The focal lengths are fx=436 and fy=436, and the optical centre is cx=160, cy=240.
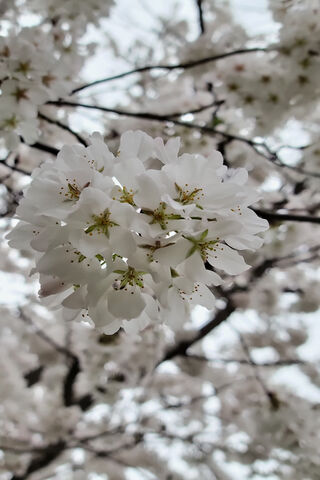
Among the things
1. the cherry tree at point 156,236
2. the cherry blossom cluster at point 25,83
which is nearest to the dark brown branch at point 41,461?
the cherry tree at point 156,236

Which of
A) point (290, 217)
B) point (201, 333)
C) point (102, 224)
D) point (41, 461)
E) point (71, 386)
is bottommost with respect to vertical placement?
point (41, 461)

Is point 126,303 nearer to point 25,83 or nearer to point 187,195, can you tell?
point 187,195

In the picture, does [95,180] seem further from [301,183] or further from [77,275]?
[301,183]

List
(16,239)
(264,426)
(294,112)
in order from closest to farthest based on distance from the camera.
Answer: (16,239), (294,112), (264,426)

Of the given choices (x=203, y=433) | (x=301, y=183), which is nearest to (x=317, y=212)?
(x=301, y=183)

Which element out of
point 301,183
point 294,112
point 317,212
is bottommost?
point 317,212

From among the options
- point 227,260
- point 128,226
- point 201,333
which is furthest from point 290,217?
point 201,333

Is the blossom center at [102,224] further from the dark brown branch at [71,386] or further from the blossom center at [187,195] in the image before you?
the dark brown branch at [71,386]
